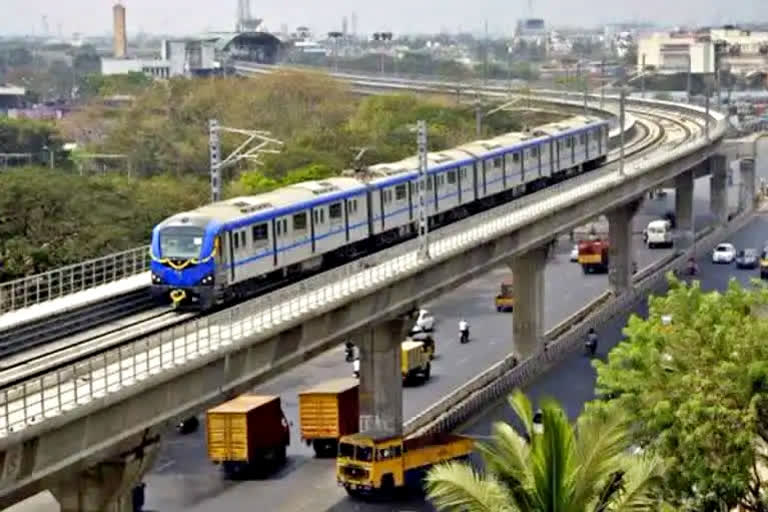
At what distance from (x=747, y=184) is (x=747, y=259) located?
27.1m

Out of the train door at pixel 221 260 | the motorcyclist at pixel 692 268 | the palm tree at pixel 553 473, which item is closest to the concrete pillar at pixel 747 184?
the motorcyclist at pixel 692 268

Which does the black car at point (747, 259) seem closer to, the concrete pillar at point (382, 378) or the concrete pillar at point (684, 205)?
the concrete pillar at point (684, 205)

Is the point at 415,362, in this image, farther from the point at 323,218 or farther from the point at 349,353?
the point at 323,218

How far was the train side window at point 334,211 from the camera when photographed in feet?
146

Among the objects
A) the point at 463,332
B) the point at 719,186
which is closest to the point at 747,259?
the point at 719,186

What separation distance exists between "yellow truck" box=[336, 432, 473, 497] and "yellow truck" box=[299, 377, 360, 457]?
2695mm

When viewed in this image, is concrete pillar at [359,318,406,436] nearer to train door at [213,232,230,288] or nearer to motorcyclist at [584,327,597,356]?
train door at [213,232,230,288]

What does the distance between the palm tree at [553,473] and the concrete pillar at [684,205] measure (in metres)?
70.1

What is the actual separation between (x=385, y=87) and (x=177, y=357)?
402 ft

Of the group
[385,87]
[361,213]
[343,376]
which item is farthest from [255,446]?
[385,87]

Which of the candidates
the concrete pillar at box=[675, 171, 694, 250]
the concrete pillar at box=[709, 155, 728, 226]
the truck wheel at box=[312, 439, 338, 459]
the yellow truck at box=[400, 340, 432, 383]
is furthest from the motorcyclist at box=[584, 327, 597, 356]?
the concrete pillar at box=[709, 155, 728, 226]

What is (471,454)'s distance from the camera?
41094 mm

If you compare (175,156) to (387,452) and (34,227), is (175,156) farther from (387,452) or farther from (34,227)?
(387,452)

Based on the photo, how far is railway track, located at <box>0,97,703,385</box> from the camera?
100 ft
